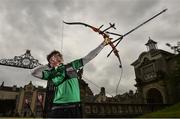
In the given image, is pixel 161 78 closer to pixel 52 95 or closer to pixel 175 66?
pixel 175 66

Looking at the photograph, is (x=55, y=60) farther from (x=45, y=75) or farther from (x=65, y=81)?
(x=65, y=81)

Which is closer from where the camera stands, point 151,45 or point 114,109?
point 114,109

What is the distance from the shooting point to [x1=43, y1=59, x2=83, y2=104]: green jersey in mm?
3914

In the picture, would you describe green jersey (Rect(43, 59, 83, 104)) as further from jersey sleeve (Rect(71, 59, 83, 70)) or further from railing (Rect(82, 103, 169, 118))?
railing (Rect(82, 103, 169, 118))

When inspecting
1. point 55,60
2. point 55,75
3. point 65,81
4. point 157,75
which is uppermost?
point 157,75

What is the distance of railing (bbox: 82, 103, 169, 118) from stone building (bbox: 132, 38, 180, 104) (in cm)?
820

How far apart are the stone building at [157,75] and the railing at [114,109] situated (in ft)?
26.9

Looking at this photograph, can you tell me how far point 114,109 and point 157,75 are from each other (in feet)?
49.3

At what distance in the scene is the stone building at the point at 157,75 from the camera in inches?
1341

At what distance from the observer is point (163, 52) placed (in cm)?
3628

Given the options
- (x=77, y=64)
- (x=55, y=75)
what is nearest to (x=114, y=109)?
(x=55, y=75)

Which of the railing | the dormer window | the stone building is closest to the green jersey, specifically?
the railing

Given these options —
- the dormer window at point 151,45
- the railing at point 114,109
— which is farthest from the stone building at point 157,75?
the railing at point 114,109

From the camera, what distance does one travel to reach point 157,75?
35.3 m
